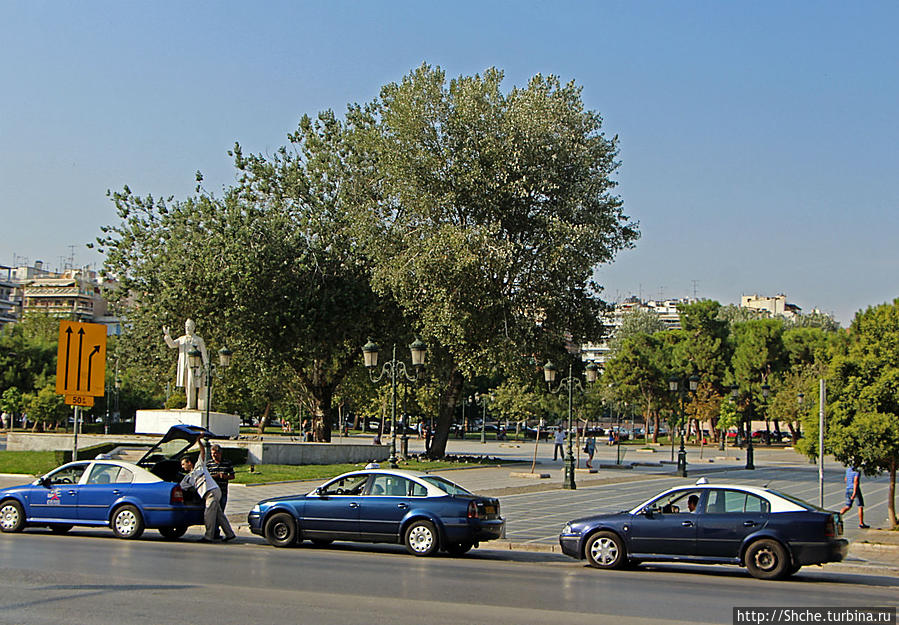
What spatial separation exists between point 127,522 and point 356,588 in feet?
22.2

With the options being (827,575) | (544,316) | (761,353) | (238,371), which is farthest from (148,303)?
(761,353)

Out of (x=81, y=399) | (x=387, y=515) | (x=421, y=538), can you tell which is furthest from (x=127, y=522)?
(x=81, y=399)

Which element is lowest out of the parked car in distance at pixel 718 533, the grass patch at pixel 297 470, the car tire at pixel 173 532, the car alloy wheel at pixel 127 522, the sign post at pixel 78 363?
the grass patch at pixel 297 470

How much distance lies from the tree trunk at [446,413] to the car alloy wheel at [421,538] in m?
26.1

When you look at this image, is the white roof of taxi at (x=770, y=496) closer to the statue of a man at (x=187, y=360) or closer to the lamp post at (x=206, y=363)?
the lamp post at (x=206, y=363)

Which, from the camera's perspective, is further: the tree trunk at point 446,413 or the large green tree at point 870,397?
the tree trunk at point 446,413

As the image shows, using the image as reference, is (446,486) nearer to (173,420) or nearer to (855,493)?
(855,493)

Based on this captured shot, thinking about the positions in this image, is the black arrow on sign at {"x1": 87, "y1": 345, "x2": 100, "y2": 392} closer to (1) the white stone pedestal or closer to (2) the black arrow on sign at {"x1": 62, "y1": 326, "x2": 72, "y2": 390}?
(2) the black arrow on sign at {"x1": 62, "y1": 326, "x2": 72, "y2": 390}

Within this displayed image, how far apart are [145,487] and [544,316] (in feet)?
76.4

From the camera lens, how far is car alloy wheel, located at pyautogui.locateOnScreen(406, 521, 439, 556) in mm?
14742

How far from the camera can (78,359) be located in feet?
71.6

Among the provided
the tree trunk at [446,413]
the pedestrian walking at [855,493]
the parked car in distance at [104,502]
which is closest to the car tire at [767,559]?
the pedestrian walking at [855,493]

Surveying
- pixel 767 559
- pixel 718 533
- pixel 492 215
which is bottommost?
pixel 767 559

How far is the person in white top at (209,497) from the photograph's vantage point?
53.0 ft
